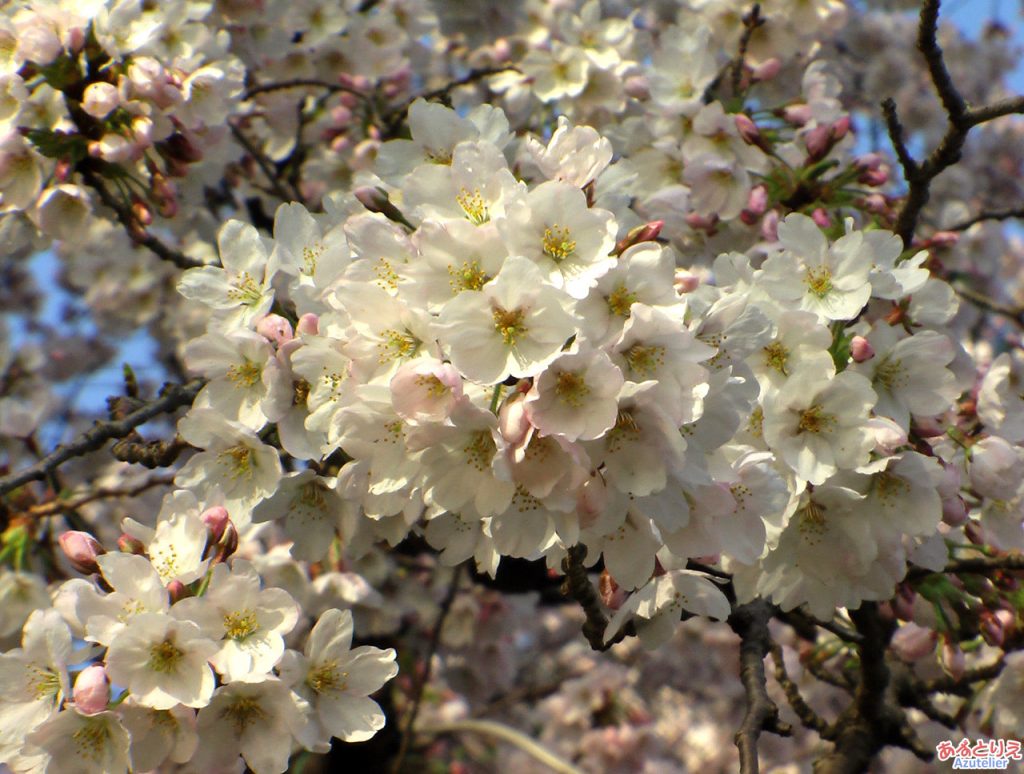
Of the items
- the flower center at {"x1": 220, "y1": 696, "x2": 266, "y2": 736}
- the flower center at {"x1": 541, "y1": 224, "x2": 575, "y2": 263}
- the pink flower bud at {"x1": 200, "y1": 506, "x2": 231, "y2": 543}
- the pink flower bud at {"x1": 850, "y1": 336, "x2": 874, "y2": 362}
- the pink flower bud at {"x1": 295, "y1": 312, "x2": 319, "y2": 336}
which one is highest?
the flower center at {"x1": 541, "y1": 224, "x2": 575, "y2": 263}

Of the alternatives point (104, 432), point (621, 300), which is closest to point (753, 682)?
point (621, 300)

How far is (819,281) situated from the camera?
2027 mm

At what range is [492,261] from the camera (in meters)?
1.58

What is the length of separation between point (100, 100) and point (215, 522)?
1171mm

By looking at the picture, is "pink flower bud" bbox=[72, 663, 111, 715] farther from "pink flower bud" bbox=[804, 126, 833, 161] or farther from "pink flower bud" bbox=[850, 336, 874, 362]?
"pink flower bud" bbox=[804, 126, 833, 161]

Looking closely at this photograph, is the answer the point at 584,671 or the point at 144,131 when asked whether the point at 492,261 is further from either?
the point at 584,671

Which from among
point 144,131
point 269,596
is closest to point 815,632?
point 269,596

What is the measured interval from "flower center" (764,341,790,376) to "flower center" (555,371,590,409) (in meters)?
0.64

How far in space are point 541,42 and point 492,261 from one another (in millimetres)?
2502

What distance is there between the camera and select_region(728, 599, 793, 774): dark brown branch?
5.94ft

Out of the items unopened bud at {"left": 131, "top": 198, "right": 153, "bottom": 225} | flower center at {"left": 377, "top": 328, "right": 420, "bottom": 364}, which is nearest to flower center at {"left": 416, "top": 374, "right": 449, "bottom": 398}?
flower center at {"left": 377, "top": 328, "right": 420, "bottom": 364}

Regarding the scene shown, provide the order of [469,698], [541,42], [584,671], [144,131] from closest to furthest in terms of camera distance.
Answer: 1. [144,131]
2. [541,42]
3. [469,698]
4. [584,671]

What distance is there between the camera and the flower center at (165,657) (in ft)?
5.32

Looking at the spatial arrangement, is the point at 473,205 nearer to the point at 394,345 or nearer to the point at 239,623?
the point at 394,345
